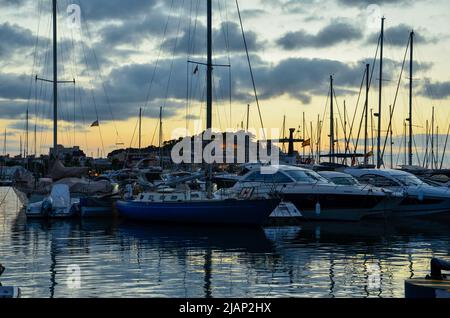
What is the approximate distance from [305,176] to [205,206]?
6384mm

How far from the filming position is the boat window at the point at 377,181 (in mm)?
35447

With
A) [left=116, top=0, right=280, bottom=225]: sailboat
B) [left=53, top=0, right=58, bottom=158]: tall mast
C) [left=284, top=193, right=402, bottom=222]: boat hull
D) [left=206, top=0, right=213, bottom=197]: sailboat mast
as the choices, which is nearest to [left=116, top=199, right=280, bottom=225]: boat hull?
[left=116, top=0, right=280, bottom=225]: sailboat

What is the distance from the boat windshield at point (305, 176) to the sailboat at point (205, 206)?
4276 millimetres

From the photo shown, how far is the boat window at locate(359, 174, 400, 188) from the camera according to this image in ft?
116

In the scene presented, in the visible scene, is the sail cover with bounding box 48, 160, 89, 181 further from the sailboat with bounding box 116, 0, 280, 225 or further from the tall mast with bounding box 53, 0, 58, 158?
the sailboat with bounding box 116, 0, 280, 225

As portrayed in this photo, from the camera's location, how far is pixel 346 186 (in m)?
32.1

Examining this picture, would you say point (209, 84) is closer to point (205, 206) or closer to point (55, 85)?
point (205, 206)

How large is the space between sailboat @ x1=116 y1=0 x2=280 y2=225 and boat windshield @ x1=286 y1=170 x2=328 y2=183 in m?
4.28

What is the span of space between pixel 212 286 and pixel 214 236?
10798 millimetres

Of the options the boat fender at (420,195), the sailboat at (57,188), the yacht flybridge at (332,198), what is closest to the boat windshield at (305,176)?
the yacht flybridge at (332,198)
